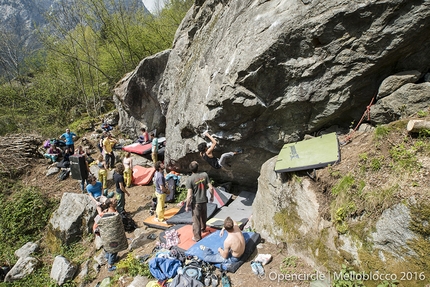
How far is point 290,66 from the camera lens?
5957mm

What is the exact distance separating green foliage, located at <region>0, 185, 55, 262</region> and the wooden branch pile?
1.92m

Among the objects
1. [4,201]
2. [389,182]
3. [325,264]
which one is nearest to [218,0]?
[389,182]

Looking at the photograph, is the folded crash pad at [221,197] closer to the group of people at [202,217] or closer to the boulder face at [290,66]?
the boulder face at [290,66]

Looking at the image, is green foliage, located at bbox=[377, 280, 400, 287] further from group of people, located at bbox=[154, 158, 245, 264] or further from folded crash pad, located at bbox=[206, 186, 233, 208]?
folded crash pad, located at bbox=[206, 186, 233, 208]

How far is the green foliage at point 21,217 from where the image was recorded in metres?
9.08

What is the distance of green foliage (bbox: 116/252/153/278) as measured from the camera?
5.36 metres

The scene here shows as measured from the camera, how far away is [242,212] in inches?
302

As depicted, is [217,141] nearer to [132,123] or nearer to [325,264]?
[325,264]

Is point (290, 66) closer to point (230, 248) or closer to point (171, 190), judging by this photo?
point (230, 248)

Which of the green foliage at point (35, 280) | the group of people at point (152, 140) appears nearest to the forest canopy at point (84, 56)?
the group of people at point (152, 140)

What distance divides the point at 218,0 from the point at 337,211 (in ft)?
26.0

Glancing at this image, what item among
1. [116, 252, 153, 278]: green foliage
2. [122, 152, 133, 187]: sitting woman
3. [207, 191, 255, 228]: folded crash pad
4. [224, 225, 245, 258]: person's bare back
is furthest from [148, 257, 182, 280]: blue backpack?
[122, 152, 133, 187]: sitting woman

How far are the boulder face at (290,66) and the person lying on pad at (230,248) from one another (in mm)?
2984

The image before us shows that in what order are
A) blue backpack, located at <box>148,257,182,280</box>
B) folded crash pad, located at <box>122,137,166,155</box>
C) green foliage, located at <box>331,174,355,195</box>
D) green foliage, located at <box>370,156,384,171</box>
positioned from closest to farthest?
1. green foliage, located at <box>370,156,384,171</box>
2. green foliage, located at <box>331,174,355,195</box>
3. blue backpack, located at <box>148,257,182,280</box>
4. folded crash pad, located at <box>122,137,166,155</box>
